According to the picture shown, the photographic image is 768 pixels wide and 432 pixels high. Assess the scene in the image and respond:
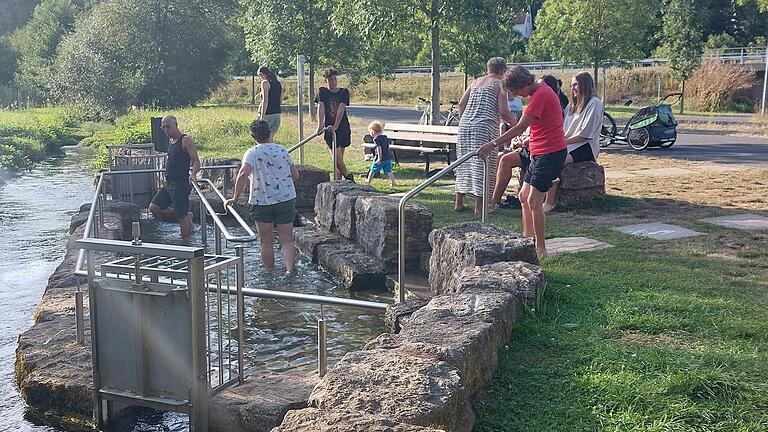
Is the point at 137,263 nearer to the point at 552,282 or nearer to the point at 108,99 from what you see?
the point at 552,282

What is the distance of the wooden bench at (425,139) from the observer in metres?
13.8

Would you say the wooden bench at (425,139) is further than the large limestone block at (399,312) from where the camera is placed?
Yes

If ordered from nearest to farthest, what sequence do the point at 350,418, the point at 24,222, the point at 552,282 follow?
the point at 350,418
the point at 552,282
the point at 24,222

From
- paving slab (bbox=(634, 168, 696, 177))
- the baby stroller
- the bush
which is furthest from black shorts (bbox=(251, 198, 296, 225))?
the bush

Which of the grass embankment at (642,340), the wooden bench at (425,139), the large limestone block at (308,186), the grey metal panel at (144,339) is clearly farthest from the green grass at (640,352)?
the wooden bench at (425,139)

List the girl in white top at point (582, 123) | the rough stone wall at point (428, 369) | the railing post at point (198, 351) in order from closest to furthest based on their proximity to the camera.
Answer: the rough stone wall at point (428, 369), the railing post at point (198, 351), the girl in white top at point (582, 123)

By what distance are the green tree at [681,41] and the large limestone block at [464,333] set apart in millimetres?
27987

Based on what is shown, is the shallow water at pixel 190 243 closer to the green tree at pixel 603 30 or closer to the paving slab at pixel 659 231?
the paving slab at pixel 659 231

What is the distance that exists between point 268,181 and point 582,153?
3.69m

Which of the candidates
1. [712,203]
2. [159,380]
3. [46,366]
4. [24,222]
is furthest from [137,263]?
[24,222]

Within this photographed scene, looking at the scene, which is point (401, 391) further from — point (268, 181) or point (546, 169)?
point (268, 181)

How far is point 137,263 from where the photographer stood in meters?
4.86

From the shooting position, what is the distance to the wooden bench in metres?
13.8

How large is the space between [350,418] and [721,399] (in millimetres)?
1765
